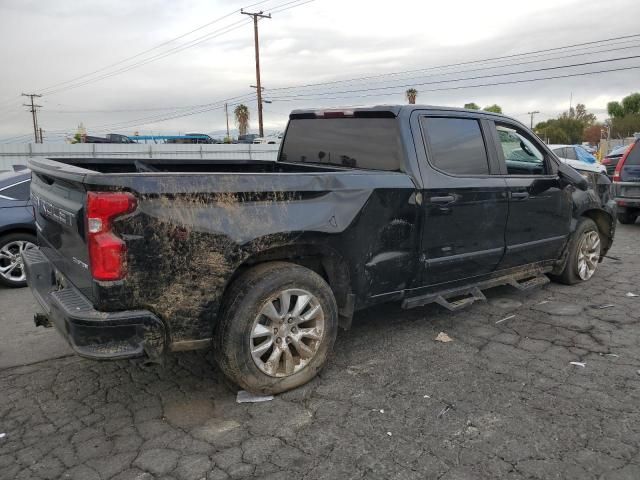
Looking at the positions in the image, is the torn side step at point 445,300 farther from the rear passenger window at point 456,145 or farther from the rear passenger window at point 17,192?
the rear passenger window at point 17,192

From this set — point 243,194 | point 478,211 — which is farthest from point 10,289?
point 478,211

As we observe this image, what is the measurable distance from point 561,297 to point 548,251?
Result: 58cm

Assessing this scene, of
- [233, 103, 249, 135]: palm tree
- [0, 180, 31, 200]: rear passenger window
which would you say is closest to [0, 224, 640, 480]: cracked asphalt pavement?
[0, 180, 31, 200]: rear passenger window

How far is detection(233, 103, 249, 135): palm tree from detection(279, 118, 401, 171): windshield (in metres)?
72.4

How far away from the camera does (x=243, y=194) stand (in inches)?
123

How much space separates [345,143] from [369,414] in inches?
89.2

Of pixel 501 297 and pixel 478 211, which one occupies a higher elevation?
pixel 478 211

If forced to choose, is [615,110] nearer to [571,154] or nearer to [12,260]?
[571,154]

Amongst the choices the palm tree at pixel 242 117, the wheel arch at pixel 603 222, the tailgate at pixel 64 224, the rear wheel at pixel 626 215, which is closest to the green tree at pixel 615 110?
the palm tree at pixel 242 117

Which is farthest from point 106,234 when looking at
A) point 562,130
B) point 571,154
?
point 562,130

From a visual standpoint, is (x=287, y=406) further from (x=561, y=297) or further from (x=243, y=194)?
(x=561, y=297)

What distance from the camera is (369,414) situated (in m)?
3.22

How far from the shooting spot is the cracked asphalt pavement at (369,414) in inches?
107

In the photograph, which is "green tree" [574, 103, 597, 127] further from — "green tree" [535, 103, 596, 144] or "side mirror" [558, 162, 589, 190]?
"side mirror" [558, 162, 589, 190]
